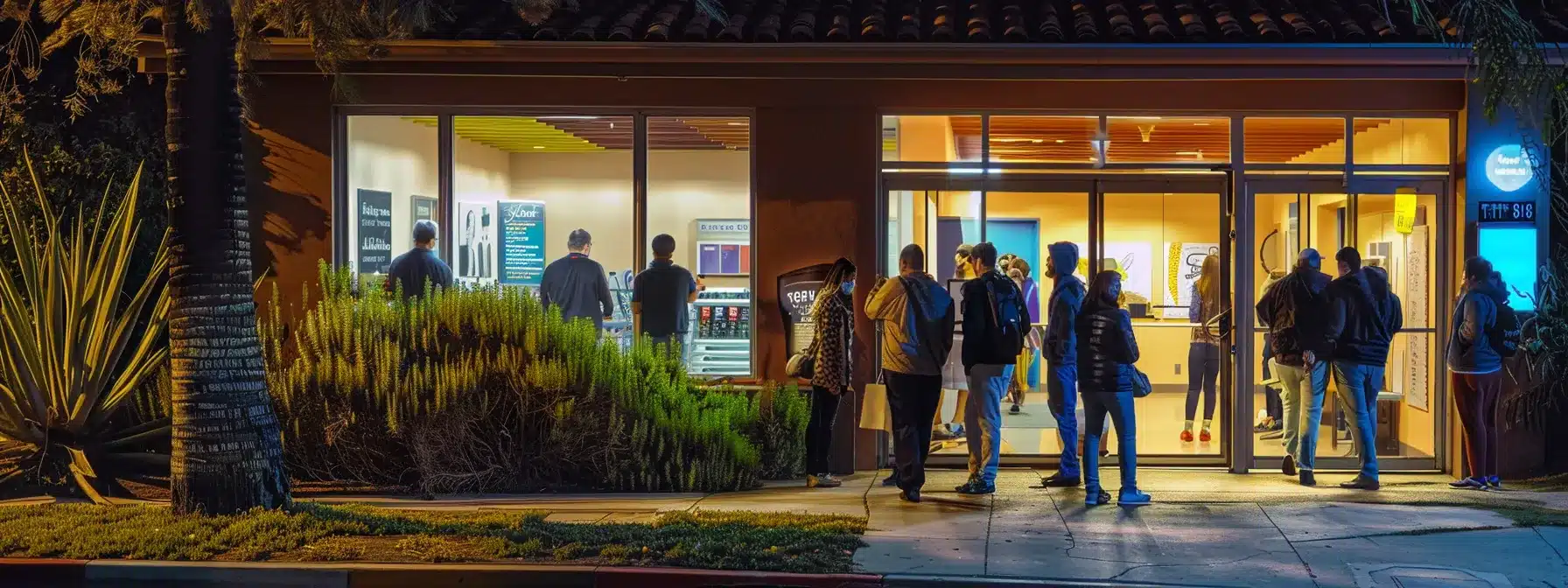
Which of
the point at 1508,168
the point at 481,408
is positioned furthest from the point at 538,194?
the point at 1508,168

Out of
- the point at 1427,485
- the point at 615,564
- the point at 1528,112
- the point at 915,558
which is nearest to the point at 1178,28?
the point at 1528,112

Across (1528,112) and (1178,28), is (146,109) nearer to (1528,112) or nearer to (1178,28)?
(1178,28)

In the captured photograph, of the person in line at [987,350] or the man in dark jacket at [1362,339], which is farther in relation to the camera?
the man in dark jacket at [1362,339]

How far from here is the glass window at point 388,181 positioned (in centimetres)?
1203

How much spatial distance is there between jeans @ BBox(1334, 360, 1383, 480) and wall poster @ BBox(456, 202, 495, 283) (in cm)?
667

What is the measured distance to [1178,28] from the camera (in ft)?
37.6

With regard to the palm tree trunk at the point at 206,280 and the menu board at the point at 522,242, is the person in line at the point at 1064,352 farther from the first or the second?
the palm tree trunk at the point at 206,280

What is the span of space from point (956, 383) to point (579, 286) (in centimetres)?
313

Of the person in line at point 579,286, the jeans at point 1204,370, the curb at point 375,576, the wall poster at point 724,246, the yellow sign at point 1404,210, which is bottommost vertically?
the curb at point 375,576

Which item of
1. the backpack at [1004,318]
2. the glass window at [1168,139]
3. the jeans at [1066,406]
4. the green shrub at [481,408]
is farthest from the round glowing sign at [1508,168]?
the green shrub at [481,408]

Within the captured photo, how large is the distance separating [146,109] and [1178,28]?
8316 millimetres

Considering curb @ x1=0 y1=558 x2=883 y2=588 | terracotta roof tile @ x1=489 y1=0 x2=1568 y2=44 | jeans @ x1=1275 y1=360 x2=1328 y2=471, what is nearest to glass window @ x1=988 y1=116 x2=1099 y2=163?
terracotta roof tile @ x1=489 y1=0 x2=1568 y2=44

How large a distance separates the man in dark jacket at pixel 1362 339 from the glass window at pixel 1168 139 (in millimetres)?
1384

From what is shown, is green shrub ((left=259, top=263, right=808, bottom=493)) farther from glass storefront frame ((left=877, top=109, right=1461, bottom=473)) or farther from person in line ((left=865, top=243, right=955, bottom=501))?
glass storefront frame ((left=877, top=109, right=1461, bottom=473))
